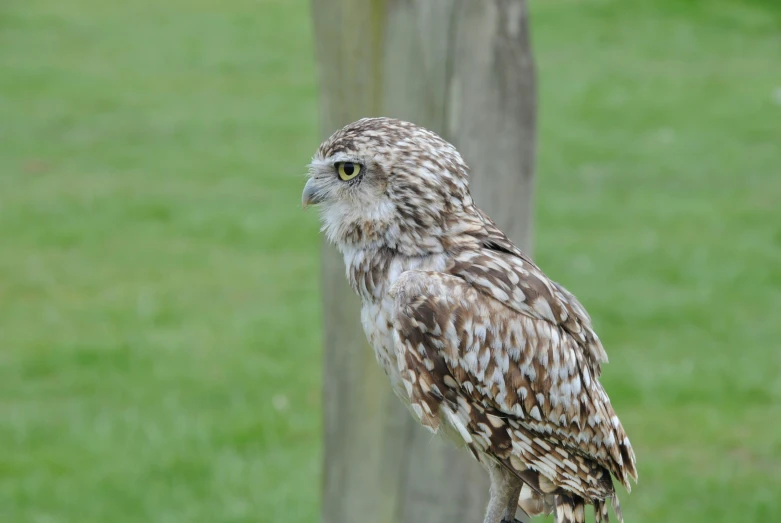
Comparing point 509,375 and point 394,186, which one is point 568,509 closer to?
point 509,375

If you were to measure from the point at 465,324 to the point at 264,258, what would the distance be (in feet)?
26.8

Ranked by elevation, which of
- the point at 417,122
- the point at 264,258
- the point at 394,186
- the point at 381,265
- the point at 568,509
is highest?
the point at 394,186

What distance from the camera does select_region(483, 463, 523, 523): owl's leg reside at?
131 inches

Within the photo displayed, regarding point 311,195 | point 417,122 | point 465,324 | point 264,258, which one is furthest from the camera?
point 264,258

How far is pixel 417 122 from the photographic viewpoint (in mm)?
4402

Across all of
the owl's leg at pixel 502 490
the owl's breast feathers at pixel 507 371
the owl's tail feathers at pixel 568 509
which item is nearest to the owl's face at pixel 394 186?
the owl's breast feathers at pixel 507 371

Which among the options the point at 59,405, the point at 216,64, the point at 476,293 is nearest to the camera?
the point at 476,293

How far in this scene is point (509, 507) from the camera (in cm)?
346

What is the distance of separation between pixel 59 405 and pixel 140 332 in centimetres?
123

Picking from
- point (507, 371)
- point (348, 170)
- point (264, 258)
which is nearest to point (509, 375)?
point (507, 371)

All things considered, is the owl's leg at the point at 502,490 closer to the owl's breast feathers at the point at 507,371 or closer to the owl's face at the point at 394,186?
the owl's breast feathers at the point at 507,371

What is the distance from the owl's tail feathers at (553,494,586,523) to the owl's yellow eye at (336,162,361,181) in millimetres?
1118

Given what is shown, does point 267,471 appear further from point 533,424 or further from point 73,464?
point 533,424

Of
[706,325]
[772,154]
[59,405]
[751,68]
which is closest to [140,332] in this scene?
[59,405]
